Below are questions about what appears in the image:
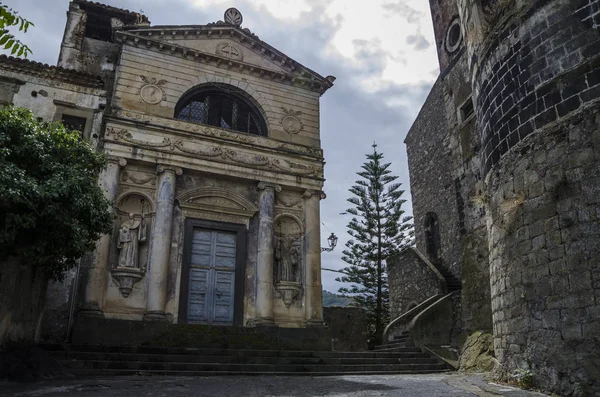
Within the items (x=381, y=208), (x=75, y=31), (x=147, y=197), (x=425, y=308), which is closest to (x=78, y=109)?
(x=147, y=197)

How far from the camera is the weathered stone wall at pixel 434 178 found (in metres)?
18.4

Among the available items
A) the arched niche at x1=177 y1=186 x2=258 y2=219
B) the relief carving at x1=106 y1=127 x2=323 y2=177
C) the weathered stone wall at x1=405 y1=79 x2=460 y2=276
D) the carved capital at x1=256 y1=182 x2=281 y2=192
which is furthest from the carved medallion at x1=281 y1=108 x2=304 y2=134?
the weathered stone wall at x1=405 y1=79 x2=460 y2=276

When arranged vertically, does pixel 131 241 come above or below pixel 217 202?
below

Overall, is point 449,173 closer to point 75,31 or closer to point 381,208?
point 381,208

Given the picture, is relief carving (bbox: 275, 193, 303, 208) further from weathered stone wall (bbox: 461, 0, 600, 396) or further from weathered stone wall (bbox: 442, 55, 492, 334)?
weathered stone wall (bbox: 461, 0, 600, 396)

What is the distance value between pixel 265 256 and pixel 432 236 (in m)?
9.17

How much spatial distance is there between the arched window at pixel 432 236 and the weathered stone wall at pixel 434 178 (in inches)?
6.4

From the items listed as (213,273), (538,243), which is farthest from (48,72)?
(538,243)

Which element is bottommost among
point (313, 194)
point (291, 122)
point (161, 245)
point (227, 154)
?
point (161, 245)

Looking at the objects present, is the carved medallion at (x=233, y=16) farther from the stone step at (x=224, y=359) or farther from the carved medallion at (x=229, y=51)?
the stone step at (x=224, y=359)

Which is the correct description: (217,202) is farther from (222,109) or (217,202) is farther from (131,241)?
(222,109)

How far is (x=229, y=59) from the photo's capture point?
50.2 ft

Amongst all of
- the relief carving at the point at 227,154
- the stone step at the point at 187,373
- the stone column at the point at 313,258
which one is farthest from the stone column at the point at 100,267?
the stone column at the point at 313,258

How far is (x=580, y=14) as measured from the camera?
6.74m
